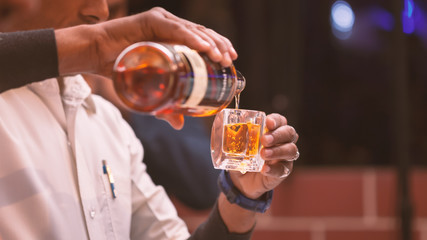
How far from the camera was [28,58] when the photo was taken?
2.66 feet

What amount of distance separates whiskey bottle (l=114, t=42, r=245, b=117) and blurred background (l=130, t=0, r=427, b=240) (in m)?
2.47

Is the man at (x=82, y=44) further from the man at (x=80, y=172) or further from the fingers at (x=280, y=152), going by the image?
the fingers at (x=280, y=152)

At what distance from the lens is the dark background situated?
11.4 ft

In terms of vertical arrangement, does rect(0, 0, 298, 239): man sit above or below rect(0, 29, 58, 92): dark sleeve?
below

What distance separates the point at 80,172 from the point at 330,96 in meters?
2.69

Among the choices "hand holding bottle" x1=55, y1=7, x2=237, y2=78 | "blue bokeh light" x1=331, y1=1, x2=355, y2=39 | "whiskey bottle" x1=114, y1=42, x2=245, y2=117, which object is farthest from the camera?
"blue bokeh light" x1=331, y1=1, x2=355, y2=39

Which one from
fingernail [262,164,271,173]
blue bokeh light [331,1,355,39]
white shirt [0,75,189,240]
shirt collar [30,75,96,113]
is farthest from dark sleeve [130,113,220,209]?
blue bokeh light [331,1,355,39]

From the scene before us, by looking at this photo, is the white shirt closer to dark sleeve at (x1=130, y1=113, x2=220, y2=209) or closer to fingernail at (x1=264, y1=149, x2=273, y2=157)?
fingernail at (x1=264, y1=149, x2=273, y2=157)

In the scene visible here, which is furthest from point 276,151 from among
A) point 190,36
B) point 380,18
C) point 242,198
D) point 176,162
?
point 380,18

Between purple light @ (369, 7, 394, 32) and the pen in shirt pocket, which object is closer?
the pen in shirt pocket

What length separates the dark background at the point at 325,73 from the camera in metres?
3.46

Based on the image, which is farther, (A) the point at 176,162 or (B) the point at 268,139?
(A) the point at 176,162

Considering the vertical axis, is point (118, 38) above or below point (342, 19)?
above

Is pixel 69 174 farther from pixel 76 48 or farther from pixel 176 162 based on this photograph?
pixel 176 162
